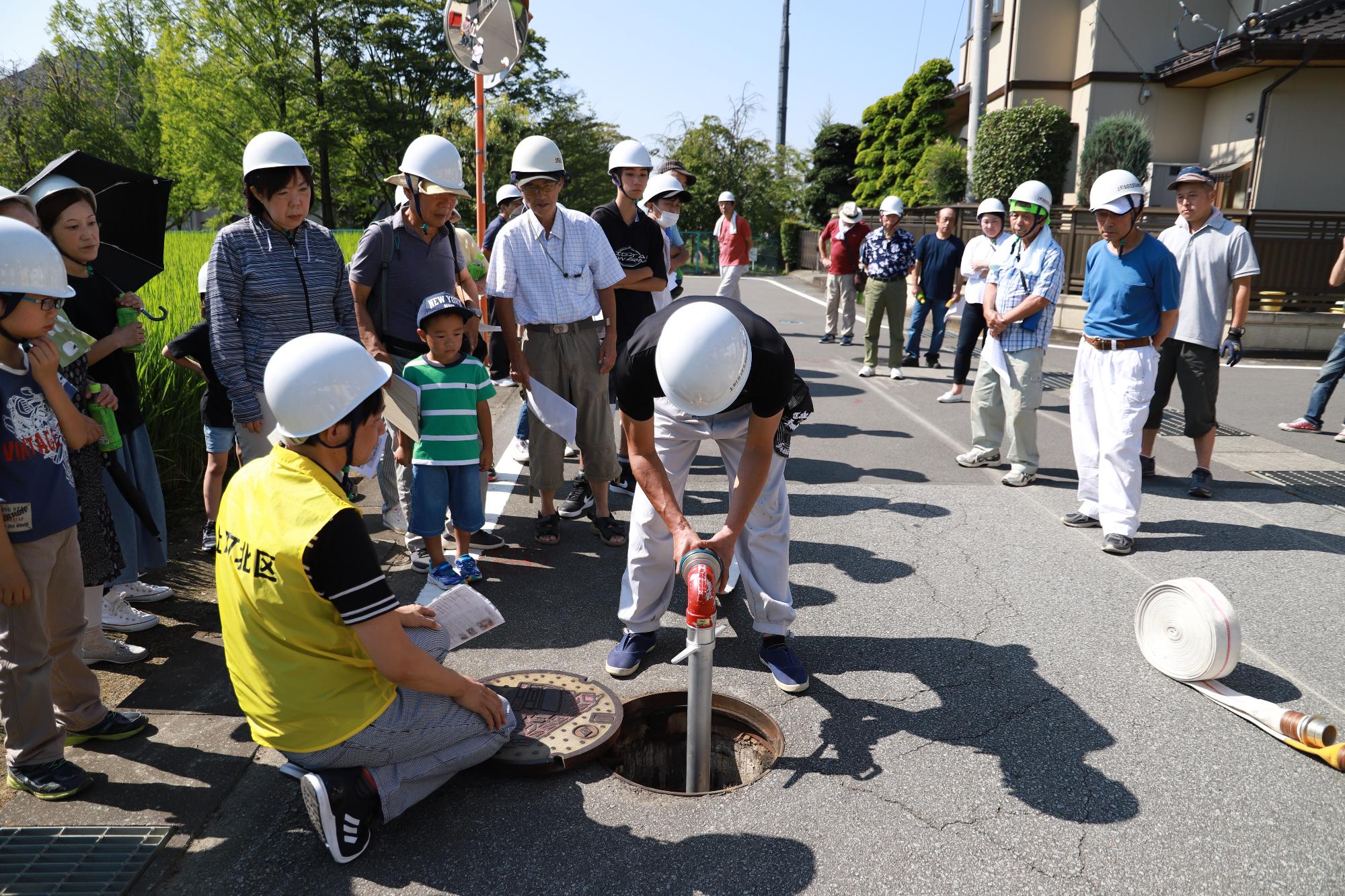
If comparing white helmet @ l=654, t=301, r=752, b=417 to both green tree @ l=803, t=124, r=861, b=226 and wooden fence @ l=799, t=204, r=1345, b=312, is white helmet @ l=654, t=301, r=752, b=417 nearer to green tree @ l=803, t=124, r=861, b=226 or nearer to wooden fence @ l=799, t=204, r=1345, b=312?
wooden fence @ l=799, t=204, r=1345, b=312

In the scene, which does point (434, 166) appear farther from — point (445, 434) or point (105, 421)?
point (105, 421)

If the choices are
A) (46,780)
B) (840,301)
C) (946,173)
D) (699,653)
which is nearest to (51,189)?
(46,780)

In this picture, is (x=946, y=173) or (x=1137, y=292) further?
(x=946, y=173)

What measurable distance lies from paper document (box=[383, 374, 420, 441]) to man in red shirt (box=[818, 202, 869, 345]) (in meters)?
9.44

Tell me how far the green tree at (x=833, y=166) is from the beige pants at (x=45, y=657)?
36.2 metres

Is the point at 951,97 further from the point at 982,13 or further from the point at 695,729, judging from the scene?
the point at 695,729

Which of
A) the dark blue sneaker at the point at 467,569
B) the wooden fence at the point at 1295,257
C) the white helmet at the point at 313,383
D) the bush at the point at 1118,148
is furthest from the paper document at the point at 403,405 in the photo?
the bush at the point at 1118,148

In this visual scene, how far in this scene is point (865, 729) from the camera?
11.4 ft

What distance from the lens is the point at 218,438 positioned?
4816 millimetres

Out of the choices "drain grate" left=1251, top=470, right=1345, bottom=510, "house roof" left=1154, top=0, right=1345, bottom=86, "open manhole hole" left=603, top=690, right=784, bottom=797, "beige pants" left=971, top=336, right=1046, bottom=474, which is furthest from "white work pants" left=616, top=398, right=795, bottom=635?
"house roof" left=1154, top=0, right=1345, bottom=86

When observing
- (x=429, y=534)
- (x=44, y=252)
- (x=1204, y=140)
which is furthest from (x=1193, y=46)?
(x=44, y=252)

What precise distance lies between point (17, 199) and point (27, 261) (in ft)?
2.40

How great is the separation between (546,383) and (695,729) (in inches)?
107

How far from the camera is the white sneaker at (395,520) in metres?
5.53
